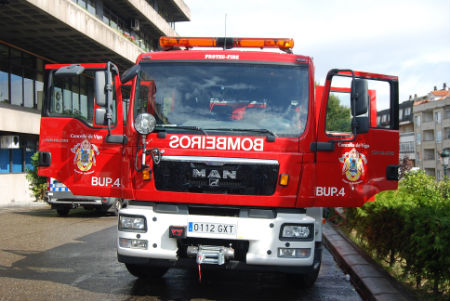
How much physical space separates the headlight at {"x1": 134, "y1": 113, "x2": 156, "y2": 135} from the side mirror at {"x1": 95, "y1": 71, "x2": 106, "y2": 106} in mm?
502

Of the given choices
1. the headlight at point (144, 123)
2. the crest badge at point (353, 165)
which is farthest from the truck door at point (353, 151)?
the headlight at point (144, 123)

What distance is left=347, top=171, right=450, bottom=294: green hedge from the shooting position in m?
4.98

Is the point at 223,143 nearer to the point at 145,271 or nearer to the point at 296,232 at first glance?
the point at 296,232

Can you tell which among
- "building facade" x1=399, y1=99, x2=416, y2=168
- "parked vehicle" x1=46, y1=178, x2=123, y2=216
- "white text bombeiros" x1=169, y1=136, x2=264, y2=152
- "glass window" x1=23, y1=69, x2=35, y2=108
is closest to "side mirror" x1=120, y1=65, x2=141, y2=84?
"white text bombeiros" x1=169, y1=136, x2=264, y2=152

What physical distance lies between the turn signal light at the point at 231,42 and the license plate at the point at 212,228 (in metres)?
2.53

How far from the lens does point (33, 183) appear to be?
2012cm

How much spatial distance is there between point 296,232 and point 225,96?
1.68m

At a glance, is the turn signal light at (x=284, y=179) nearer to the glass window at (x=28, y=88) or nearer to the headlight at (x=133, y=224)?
the headlight at (x=133, y=224)

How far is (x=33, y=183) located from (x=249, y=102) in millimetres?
16378

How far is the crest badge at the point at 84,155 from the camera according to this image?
244 inches

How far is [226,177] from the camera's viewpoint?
550 centimetres

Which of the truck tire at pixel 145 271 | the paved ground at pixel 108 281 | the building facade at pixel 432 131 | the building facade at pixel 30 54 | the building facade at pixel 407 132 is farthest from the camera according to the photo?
the building facade at pixel 407 132

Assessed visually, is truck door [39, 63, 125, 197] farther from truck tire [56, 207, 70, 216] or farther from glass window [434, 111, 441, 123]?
glass window [434, 111, 441, 123]

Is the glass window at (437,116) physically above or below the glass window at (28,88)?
above
